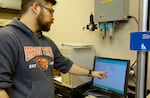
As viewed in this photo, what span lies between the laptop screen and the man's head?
66cm

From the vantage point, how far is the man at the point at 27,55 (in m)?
1.00

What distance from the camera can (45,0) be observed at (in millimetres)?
1261

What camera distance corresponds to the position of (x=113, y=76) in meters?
1.57

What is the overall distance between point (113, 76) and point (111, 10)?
57cm

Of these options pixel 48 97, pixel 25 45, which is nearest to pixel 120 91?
pixel 48 97

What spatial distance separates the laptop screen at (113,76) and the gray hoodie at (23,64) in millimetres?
562

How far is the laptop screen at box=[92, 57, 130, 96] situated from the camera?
58.6 inches

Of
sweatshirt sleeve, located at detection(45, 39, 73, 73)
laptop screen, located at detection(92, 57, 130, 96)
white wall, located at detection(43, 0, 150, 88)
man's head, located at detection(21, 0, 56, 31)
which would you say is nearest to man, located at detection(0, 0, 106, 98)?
man's head, located at detection(21, 0, 56, 31)

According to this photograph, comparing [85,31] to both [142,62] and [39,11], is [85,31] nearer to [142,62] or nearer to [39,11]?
[39,11]

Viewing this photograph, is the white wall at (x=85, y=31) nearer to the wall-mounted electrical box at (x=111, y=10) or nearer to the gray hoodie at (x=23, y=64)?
the wall-mounted electrical box at (x=111, y=10)

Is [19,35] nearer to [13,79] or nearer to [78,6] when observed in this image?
[13,79]

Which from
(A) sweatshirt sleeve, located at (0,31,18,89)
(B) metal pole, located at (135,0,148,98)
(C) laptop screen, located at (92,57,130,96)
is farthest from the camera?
(C) laptop screen, located at (92,57,130,96)

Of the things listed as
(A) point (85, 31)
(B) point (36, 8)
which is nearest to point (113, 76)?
(A) point (85, 31)

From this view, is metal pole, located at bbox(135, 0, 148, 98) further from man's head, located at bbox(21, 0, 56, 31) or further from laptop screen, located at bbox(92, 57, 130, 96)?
laptop screen, located at bbox(92, 57, 130, 96)
